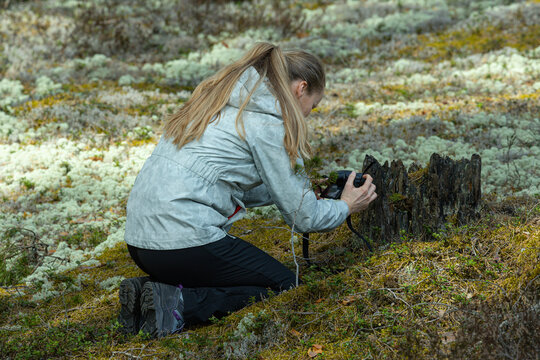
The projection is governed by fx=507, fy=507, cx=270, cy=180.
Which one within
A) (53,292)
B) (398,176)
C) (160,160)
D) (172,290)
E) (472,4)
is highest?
(472,4)

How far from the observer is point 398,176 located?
3.97m

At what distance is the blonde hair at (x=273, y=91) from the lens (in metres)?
3.43

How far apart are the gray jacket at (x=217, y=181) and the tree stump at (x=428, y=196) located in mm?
620

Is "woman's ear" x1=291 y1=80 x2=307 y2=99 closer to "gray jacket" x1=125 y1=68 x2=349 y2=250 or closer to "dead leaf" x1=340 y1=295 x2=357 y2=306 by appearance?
"gray jacket" x1=125 y1=68 x2=349 y2=250

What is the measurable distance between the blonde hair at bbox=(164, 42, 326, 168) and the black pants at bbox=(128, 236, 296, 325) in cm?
74

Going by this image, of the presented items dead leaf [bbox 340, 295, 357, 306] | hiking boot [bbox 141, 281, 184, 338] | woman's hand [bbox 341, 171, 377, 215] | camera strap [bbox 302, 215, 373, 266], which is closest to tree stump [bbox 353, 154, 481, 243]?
camera strap [bbox 302, 215, 373, 266]

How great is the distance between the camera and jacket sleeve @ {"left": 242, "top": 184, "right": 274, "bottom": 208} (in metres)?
4.05

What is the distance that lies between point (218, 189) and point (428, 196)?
164cm

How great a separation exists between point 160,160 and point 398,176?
182cm

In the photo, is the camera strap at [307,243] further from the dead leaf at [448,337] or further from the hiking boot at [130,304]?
the hiking boot at [130,304]

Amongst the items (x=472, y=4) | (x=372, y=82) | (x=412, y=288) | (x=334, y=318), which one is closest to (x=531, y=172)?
(x=412, y=288)

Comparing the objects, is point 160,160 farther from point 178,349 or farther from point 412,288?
point 412,288

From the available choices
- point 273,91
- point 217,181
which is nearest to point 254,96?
point 273,91

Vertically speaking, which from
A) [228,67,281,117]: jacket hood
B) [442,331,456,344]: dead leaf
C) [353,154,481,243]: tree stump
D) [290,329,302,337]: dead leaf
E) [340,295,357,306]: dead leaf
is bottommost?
[290,329,302,337]: dead leaf
